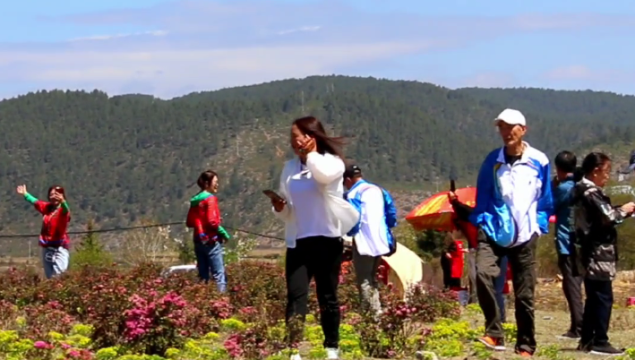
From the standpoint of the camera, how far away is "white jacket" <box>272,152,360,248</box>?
802 cm

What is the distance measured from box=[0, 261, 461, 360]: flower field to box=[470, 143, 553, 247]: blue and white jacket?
0.81 meters

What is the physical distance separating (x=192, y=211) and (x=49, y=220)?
1.57 meters

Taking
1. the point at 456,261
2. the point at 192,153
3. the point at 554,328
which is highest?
the point at 192,153

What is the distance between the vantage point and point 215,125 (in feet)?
604

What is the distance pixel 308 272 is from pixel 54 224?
6813 millimetres

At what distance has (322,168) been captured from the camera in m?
8.02

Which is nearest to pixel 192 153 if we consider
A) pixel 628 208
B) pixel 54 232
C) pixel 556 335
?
pixel 54 232

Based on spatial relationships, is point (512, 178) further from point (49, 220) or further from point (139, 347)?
point (49, 220)

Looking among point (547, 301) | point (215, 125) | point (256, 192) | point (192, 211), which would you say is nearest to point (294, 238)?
point (192, 211)

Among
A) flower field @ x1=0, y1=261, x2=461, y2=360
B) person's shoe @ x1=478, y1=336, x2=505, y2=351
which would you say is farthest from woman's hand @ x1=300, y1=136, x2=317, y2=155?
person's shoe @ x1=478, y1=336, x2=505, y2=351

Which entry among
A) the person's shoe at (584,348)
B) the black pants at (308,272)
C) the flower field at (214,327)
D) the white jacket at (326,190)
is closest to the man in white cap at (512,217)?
the flower field at (214,327)

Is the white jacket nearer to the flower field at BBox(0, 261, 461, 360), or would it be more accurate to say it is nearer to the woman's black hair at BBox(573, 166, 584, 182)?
the flower field at BBox(0, 261, 461, 360)

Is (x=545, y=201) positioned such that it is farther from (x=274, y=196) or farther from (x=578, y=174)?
(x=274, y=196)

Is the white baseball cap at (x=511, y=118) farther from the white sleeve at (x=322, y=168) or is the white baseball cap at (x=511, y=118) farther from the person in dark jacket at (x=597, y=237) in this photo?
the white sleeve at (x=322, y=168)
